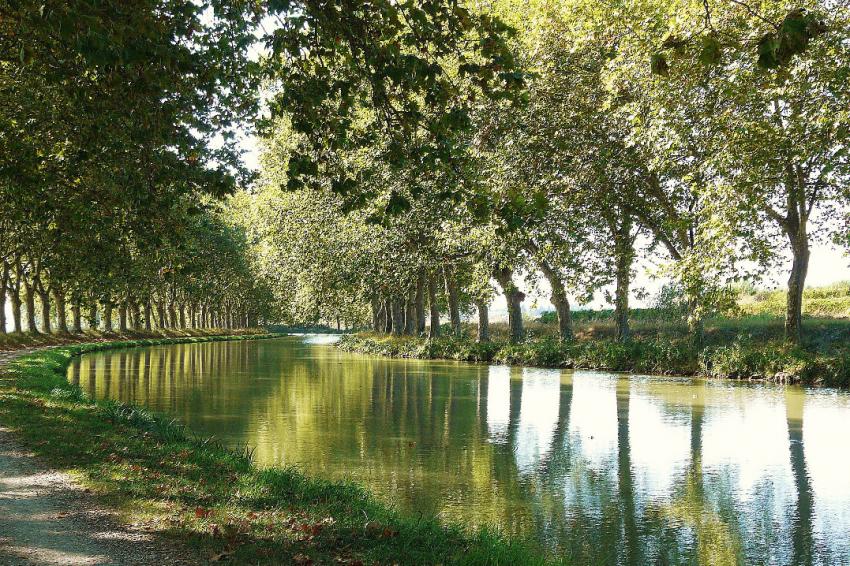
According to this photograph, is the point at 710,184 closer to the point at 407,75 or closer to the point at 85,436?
the point at 407,75

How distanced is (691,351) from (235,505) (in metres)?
25.5

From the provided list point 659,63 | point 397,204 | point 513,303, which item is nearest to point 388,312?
point 513,303

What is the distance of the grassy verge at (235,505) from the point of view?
6.67 m

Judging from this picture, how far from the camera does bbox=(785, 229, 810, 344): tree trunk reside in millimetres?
28203

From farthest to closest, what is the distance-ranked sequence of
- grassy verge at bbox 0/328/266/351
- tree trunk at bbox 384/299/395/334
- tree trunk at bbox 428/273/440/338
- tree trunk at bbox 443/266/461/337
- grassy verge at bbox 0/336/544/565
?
tree trunk at bbox 384/299/395/334 → tree trunk at bbox 428/273/440/338 → tree trunk at bbox 443/266/461/337 → grassy verge at bbox 0/328/266/351 → grassy verge at bbox 0/336/544/565

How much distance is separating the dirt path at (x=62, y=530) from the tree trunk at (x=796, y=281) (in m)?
27.1

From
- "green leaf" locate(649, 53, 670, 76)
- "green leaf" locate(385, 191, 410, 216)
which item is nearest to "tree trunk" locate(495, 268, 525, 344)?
"green leaf" locate(385, 191, 410, 216)

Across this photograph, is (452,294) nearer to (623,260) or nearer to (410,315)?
(410,315)

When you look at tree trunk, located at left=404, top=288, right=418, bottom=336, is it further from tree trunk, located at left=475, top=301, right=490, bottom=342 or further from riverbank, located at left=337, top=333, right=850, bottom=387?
riverbank, located at left=337, top=333, right=850, bottom=387

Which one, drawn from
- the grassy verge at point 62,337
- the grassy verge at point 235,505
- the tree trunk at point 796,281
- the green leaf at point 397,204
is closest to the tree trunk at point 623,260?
the tree trunk at point 796,281

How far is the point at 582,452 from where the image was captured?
1346cm

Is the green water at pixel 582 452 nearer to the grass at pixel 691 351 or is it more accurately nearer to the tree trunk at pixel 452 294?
the grass at pixel 691 351

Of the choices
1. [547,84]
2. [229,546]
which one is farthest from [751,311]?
[229,546]

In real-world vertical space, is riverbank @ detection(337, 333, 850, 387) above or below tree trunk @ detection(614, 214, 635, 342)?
below
